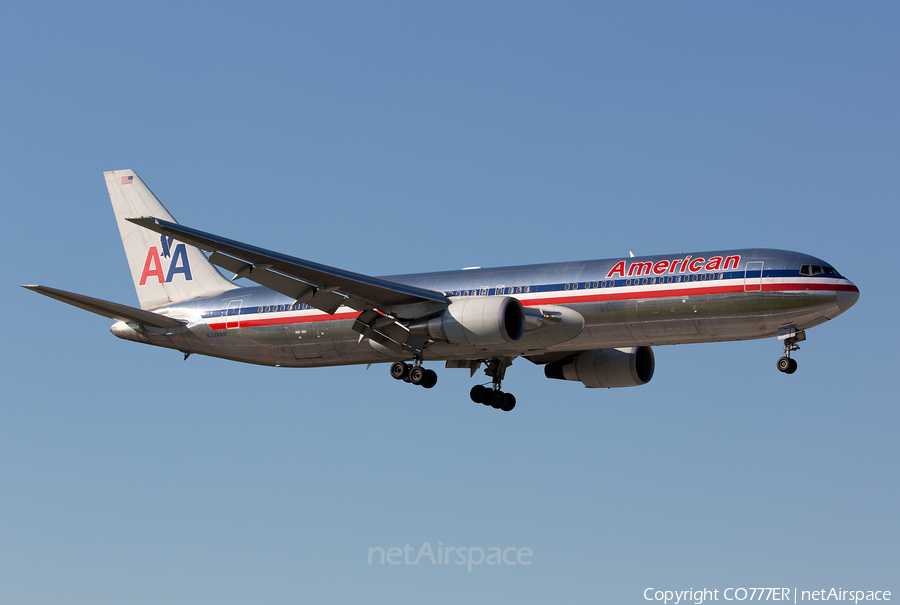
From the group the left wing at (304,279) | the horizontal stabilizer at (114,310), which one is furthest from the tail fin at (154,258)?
the left wing at (304,279)

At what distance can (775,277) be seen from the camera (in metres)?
36.8

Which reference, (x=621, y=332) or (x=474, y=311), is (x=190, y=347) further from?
(x=621, y=332)

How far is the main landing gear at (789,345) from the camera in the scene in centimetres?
3716

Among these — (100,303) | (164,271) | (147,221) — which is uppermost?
(164,271)

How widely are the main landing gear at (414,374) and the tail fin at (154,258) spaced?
10700mm

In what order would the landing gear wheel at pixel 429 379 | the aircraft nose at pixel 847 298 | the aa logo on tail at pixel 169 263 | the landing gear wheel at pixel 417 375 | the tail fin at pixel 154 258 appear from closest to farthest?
1. the aircraft nose at pixel 847 298
2. the landing gear wheel at pixel 417 375
3. the landing gear wheel at pixel 429 379
4. the tail fin at pixel 154 258
5. the aa logo on tail at pixel 169 263

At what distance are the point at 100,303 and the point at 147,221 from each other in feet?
39.5

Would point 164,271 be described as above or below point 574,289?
above

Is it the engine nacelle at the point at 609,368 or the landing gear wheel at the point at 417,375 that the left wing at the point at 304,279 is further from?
the engine nacelle at the point at 609,368

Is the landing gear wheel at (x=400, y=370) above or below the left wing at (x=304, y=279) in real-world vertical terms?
below

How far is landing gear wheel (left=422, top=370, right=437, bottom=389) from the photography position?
4212cm

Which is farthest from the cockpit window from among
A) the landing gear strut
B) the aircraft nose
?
the landing gear strut

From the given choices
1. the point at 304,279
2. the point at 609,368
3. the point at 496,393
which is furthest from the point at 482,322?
the point at 609,368

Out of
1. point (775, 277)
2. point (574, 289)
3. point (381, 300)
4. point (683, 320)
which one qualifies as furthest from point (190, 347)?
point (775, 277)
